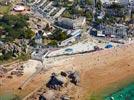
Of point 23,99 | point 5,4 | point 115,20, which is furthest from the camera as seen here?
point 5,4

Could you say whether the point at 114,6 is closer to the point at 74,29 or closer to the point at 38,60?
the point at 74,29

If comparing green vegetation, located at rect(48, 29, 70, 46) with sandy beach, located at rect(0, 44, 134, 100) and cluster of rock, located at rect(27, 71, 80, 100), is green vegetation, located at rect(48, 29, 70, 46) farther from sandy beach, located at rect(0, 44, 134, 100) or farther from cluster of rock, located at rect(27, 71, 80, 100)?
cluster of rock, located at rect(27, 71, 80, 100)

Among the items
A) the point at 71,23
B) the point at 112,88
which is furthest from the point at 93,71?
the point at 71,23

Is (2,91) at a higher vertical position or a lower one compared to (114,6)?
lower

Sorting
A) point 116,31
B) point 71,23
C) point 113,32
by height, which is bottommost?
point 113,32

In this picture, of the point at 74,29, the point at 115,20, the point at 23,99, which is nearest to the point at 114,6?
the point at 115,20

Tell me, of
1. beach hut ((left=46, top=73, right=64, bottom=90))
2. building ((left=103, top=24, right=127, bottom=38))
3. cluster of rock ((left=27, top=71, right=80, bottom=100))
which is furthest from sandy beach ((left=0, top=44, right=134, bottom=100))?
building ((left=103, top=24, right=127, bottom=38))

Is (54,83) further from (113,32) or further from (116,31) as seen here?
(116,31)

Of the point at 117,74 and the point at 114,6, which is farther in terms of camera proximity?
the point at 114,6
